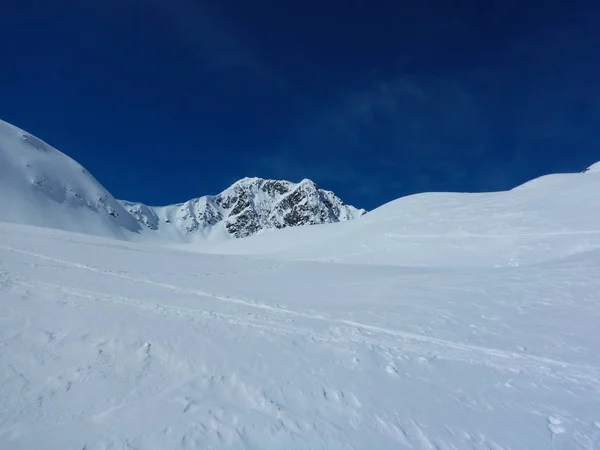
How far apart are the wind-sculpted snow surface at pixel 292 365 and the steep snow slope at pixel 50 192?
262 ft

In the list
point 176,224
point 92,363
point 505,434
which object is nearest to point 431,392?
point 505,434

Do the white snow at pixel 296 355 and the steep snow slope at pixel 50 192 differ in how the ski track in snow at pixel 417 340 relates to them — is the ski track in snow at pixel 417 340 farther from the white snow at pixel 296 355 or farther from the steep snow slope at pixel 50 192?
the steep snow slope at pixel 50 192

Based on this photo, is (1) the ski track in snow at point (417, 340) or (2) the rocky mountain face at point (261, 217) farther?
(2) the rocky mountain face at point (261, 217)

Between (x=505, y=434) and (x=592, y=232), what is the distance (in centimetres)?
1848

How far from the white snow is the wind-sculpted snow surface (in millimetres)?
34

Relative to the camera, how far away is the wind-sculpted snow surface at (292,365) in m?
4.98

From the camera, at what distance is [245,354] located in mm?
7344

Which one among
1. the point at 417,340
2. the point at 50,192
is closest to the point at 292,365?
the point at 417,340

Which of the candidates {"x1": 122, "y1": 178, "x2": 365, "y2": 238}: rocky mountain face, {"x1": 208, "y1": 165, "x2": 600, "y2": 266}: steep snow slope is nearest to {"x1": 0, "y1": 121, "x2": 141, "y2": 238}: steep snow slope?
{"x1": 208, "y1": 165, "x2": 600, "y2": 266}: steep snow slope

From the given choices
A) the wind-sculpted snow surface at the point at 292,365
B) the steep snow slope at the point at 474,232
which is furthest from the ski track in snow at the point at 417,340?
the steep snow slope at the point at 474,232

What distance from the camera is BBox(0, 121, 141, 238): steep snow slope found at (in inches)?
3125

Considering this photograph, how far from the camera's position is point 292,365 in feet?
23.0

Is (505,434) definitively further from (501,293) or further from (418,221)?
(418,221)

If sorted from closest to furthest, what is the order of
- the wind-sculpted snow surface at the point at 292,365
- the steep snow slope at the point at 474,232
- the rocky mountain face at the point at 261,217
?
1. the wind-sculpted snow surface at the point at 292,365
2. the steep snow slope at the point at 474,232
3. the rocky mountain face at the point at 261,217
